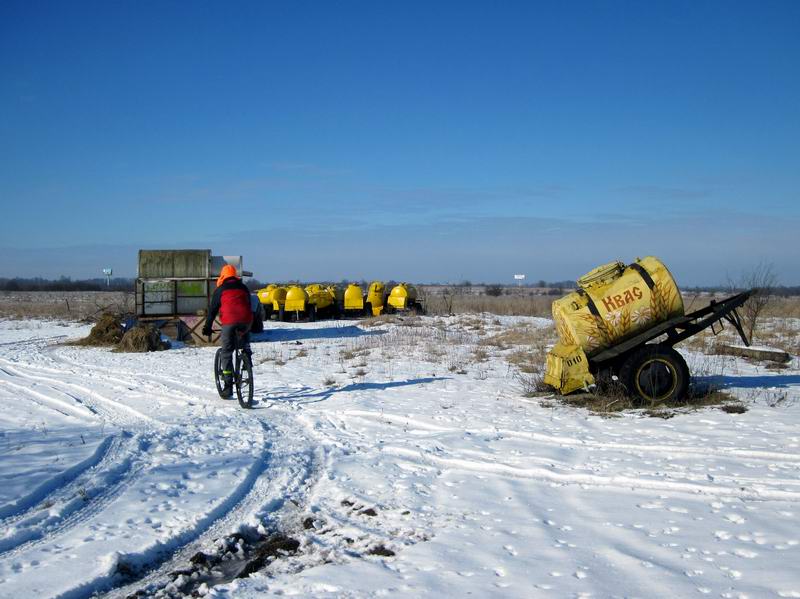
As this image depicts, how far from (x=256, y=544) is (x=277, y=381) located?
7.80m

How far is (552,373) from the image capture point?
9.69 meters

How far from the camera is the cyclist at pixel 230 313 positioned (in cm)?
991

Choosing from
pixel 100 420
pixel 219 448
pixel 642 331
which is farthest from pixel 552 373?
pixel 100 420

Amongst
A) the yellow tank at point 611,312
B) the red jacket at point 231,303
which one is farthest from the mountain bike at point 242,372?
the yellow tank at point 611,312

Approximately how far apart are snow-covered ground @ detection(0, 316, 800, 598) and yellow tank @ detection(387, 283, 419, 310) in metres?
23.7

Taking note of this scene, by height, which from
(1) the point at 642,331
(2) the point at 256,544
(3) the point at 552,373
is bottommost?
(2) the point at 256,544

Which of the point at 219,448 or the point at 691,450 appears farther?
the point at 219,448

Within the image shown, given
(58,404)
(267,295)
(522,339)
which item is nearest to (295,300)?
(267,295)

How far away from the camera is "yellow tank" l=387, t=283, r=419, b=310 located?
114 feet

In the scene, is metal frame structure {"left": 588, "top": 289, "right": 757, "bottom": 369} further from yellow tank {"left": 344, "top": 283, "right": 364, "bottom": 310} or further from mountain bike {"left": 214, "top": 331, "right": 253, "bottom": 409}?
yellow tank {"left": 344, "top": 283, "right": 364, "bottom": 310}

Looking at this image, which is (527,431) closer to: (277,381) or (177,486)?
(177,486)

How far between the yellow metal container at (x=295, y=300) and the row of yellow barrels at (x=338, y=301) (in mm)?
50

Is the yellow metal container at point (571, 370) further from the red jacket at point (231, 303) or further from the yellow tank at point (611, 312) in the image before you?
the red jacket at point (231, 303)

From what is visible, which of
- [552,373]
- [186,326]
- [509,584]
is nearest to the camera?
[509,584]
